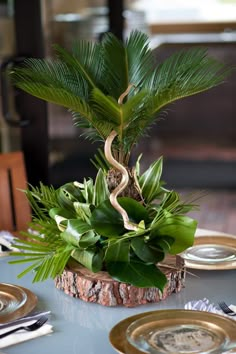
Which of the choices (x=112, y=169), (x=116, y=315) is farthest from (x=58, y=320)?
(x=112, y=169)

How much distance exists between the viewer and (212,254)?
2.08 metres

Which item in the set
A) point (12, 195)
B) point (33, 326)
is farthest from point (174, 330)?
point (12, 195)

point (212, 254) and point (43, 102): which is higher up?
point (43, 102)

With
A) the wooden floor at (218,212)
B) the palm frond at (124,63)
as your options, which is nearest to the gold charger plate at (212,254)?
the palm frond at (124,63)

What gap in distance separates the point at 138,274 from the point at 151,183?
0.28m

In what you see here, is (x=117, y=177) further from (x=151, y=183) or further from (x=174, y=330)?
(x=174, y=330)

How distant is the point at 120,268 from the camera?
1702mm

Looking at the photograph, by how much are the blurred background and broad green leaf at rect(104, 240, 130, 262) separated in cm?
207

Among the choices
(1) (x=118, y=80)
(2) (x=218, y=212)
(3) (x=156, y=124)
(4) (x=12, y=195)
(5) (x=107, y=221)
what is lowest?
(2) (x=218, y=212)

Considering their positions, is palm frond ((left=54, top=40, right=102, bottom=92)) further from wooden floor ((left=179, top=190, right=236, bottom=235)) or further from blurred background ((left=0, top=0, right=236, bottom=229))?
wooden floor ((left=179, top=190, right=236, bottom=235))

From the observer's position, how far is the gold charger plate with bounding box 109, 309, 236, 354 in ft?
4.89

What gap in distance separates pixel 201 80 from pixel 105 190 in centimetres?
34

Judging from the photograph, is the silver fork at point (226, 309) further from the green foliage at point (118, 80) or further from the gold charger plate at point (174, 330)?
the green foliage at point (118, 80)

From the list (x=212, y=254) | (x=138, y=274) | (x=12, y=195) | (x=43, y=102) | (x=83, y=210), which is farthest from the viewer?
(x=43, y=102)
